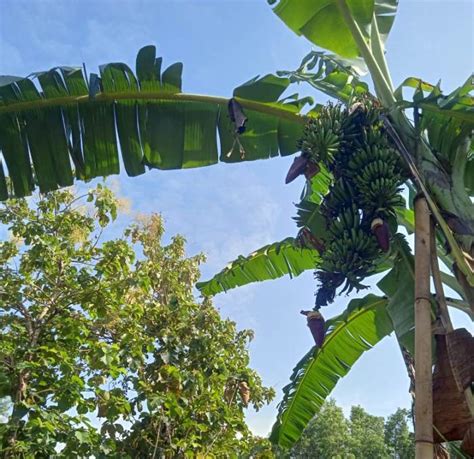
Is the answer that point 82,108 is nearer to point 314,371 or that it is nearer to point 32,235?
point 32,235

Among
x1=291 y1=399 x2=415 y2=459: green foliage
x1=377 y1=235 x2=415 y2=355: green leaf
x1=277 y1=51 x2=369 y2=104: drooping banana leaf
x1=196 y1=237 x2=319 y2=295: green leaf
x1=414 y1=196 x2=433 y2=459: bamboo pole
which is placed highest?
x1=291 y1=399 x2=415 y2=459: green foliage

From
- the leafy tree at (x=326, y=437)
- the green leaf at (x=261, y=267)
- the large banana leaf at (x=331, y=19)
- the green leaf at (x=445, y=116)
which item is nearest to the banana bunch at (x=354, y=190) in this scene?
the green leaf at (x=445, y=116)

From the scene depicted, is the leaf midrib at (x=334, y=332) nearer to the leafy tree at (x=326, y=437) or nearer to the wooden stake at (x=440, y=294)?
the wooden stake at (x=440, y=294)

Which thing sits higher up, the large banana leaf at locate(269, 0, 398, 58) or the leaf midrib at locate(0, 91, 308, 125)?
the large banana leaf at locate(269, 0, 398, 58)

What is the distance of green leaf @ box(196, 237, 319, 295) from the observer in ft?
10.1

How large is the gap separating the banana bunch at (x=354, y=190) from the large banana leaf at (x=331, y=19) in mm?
468

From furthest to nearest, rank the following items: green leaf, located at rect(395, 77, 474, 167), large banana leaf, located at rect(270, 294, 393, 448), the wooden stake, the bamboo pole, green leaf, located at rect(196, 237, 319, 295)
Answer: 1. green leaf, located at rect(196, 237, 319, 295)
2. large banana leaf, located at rect(270, 294, 393, 448)
3. green leaf, located at rect(395, 77, 474, 167)
4. the wooden stake
5. the bamboo pole

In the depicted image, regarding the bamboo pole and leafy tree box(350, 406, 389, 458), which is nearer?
the bamboo pole

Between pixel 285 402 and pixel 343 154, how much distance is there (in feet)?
5.36

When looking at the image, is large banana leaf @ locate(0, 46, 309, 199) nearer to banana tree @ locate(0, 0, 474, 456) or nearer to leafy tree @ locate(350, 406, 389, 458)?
banana tree @ locate(0, 0, 474, 456)

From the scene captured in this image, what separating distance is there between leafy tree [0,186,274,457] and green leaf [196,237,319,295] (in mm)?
616

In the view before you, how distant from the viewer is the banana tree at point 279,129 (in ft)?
6.62

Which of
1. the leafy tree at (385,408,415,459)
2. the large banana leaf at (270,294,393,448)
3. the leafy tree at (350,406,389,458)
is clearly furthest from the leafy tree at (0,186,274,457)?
the leafy tree at (385,408,415,459)

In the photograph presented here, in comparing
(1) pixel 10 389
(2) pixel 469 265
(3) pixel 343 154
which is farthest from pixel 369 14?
(1) pixel 10 389
